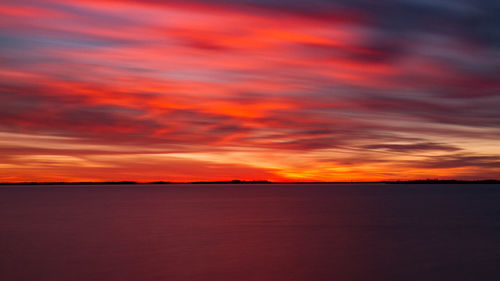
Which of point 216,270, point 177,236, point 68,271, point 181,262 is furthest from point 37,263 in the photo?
point 177,236

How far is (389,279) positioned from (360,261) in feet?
17.2

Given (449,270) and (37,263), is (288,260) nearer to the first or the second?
(449,270)

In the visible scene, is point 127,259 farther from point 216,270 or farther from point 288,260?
point 288,260

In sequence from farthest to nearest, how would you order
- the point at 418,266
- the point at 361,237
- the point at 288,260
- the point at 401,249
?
the point at 361,237 → the point at 401,249 → the point at 288,260 → the point at 418,266

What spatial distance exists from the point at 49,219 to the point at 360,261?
42538mm

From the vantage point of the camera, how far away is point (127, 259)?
29.7 m

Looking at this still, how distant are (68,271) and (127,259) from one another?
4.19 metres

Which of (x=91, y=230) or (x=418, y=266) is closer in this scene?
(x=418, y=266)

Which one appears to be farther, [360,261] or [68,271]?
[360,261]

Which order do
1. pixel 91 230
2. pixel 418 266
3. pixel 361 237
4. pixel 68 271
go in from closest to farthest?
pixel 68 271 → pixel 418 266 → pixel 361 237 → pixel 91 230

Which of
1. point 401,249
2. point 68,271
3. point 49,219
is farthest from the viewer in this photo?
point 49,219

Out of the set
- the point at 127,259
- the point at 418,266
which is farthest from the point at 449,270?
the point at 127,259

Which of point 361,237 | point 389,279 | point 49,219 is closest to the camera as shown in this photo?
point 389,279

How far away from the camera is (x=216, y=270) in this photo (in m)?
27.0
